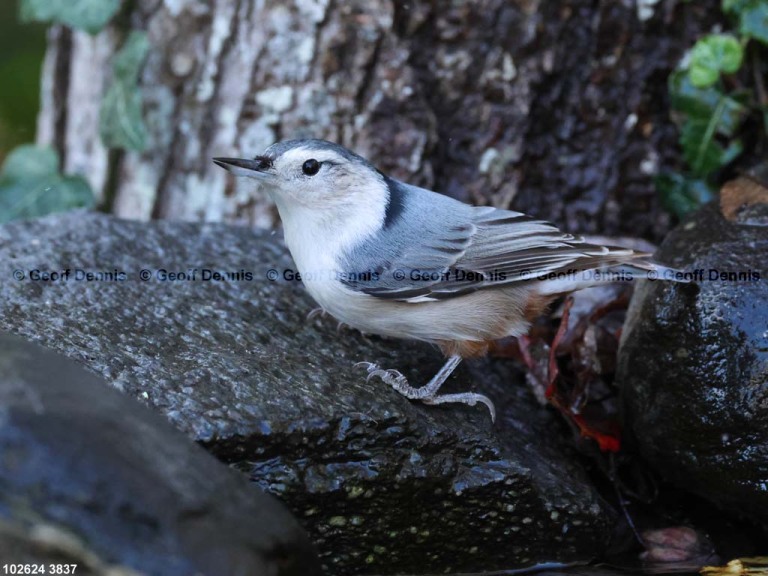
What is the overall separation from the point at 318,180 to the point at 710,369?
1.57 meters

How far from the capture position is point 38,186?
4.79 metres

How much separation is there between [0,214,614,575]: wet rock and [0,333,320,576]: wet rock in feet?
1.46

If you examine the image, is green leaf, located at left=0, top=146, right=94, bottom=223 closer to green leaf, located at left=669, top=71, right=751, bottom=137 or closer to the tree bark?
the tree bark

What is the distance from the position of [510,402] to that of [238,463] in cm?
140

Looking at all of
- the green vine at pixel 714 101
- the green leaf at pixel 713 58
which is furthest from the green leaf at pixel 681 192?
the green leaf at pixel 713 58

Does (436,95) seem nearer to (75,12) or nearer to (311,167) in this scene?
(311,167)

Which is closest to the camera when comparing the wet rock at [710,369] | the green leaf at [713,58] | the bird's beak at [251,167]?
the wet rock at [710,369]

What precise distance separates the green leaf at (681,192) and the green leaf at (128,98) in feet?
9.04

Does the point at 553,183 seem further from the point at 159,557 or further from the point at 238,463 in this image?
the point at 159,557

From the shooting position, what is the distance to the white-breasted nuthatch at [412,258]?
3.14 m

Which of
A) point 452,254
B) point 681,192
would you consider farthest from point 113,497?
point 681,192

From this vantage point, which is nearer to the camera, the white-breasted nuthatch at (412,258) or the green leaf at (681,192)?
the white-breasted nuthatch at (412,258)

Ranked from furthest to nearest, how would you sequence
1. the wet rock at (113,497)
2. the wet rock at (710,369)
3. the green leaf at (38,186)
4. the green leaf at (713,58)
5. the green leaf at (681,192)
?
the green leaf at (38,186) < the green leaf at (681,192) < the green leaf at (713,58) < the wet rock at (710,369) < the wet rock at (113,497)

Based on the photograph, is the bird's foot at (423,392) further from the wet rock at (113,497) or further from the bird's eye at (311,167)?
the wet rock at (113,497)
